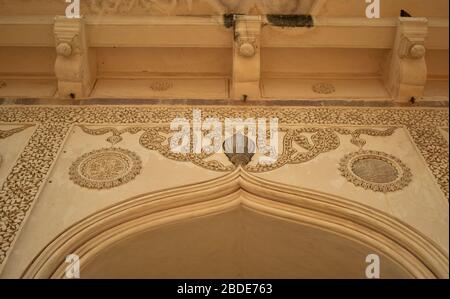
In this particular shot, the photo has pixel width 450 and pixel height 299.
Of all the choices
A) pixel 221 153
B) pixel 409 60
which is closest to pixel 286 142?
pixel 221 153

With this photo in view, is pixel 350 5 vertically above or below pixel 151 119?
above

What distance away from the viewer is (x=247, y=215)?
3.19 m

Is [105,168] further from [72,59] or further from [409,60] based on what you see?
[409,60]

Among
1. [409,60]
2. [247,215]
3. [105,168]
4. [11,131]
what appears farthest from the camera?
[409,60]

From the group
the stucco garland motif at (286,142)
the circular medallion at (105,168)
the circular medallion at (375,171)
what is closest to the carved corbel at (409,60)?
the stucco garland motif at (286,142)

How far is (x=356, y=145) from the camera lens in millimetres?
3469

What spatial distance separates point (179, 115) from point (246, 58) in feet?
1.96

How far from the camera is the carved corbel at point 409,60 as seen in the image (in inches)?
144

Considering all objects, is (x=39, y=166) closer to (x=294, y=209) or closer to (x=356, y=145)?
(x=294, y=209)

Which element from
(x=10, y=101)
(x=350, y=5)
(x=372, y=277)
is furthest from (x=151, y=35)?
(x=372, y=277)

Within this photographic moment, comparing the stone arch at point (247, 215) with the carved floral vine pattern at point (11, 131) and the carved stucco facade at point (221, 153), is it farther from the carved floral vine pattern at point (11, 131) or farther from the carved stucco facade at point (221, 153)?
the carved floral vine pattern at point (11, 131)

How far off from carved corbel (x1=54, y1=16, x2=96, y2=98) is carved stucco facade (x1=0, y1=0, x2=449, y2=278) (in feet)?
0.04

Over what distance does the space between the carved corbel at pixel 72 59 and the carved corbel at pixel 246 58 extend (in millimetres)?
1035
